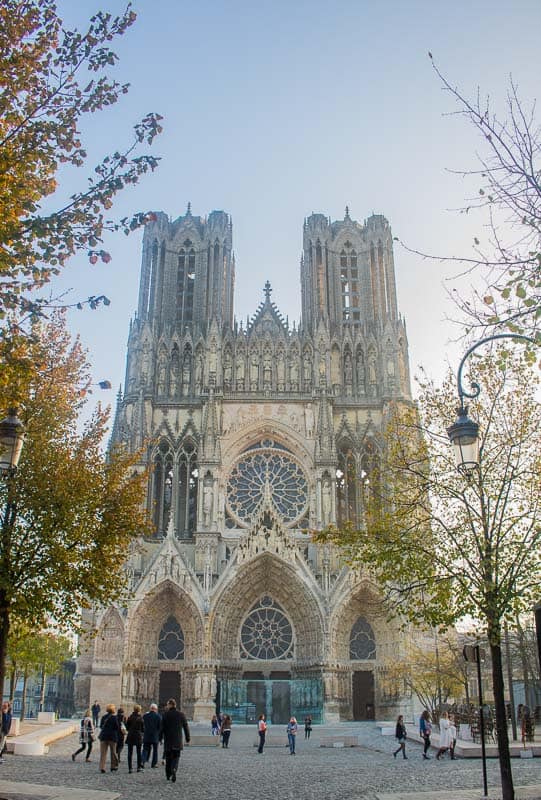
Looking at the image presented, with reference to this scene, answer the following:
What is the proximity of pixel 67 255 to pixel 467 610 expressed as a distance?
8135 millimetres

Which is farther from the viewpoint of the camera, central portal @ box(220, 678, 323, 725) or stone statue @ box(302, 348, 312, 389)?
stone statue @ box(302, 348, 312, 389)

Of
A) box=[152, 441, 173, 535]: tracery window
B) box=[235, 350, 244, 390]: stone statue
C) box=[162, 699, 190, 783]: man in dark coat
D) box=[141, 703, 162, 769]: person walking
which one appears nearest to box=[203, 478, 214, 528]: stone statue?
box=[152, 441, 173, 535]: tracery window

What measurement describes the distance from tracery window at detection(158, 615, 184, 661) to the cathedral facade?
0.08m

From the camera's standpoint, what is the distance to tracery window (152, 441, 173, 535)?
117ft

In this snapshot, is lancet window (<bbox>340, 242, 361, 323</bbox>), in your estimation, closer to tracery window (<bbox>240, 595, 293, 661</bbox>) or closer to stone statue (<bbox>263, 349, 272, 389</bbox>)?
stone statue (<bbox>263, 349, 272, 389</bbox>)

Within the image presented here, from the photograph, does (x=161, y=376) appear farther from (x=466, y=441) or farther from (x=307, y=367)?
(x=466, y=441)

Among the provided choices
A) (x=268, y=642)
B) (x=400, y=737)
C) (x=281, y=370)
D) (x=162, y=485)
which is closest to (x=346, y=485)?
(x=281, y=370)

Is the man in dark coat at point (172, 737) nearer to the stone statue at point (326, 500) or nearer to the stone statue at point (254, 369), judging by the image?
the stone statue at point (326, 500)

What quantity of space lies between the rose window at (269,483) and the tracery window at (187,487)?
1.82 metres

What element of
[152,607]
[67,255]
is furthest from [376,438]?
[67,255]

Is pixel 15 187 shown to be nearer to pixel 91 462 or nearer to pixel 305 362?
pixel 91 462

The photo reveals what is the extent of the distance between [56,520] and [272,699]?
811 inches

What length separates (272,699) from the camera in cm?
3152

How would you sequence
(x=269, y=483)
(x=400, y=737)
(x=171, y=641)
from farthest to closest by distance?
1. (x=269, y=483)
2. (x=171, y=641)
3. (x=400, y=737)
